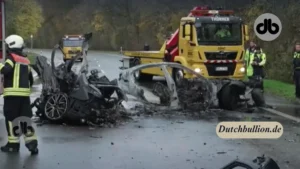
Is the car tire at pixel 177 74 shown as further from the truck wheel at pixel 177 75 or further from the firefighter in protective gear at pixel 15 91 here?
the firefighter in protective gear at pixel 15 91

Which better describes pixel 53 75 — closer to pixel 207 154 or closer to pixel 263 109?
pixel 207 154

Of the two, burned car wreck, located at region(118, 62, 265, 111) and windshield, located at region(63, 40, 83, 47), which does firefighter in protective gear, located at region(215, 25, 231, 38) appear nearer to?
burned car wreck, located at region(118, 62, 265, 111)

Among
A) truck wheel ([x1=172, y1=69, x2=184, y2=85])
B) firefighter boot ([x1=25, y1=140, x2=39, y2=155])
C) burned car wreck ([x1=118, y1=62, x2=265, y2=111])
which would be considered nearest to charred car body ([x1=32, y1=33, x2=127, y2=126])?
burned car wreck ([x1=118, y1=62, x2=265, y2=111])

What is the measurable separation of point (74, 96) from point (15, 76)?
9.49 feet

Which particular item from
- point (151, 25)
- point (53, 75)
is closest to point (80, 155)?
point (53, 75)

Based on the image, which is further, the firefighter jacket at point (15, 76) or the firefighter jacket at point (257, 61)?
the firefighter jacket at point (257, 61)

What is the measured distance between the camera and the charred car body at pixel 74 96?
11.2 metres

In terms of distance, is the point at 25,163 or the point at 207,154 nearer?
the point at 25,163

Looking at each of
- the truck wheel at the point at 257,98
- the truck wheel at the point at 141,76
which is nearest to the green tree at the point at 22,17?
the truck wheel at the point at 141,76

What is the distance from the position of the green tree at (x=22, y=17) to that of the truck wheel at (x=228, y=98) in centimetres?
2713

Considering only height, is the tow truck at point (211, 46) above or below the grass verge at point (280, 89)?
above

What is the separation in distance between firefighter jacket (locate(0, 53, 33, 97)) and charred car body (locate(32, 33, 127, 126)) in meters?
2.73

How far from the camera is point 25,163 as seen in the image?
767 centimetres

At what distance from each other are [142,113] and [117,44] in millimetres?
56574
